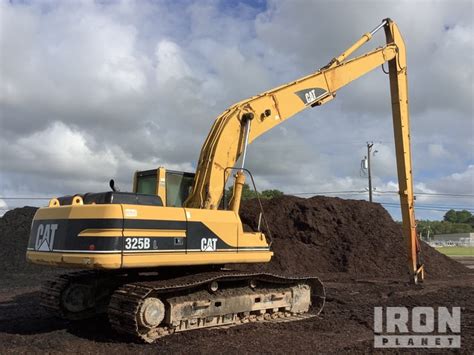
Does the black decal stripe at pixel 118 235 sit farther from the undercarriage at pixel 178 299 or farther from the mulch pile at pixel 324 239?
the mulch pile at pixel 324 239

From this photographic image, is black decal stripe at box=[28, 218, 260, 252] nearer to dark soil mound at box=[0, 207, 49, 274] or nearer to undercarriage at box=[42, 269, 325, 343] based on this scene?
undercarriage at box=[42, 269, 325, 343]

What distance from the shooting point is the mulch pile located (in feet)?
64.7

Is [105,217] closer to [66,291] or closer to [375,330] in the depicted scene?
[66,291]

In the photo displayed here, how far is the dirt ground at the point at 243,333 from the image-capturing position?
7574mm

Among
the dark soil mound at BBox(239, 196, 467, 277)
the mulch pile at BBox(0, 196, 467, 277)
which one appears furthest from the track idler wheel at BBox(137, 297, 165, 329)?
the dark soil mound at BBox(239, 196, 467, 277)

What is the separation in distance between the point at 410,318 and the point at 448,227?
13642 centimetres

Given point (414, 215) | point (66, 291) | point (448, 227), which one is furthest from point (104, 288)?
point (448, 227)

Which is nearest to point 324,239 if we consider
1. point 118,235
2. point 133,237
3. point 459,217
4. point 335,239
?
point 335,239

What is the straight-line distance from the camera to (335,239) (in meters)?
21.4

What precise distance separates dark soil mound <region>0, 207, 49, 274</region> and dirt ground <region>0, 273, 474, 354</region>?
675 centimetres

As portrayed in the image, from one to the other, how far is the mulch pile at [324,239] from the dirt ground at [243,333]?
6805mm

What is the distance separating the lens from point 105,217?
25.3 ft

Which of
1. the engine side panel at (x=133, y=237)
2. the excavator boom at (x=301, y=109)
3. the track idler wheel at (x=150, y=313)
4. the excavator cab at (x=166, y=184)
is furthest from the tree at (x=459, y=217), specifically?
the track idler wheel at (x=150, y=313)

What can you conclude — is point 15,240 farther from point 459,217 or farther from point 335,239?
point 459,217
